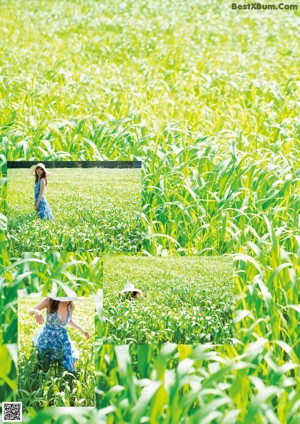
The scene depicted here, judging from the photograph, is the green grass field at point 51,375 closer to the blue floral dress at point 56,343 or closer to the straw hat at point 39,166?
the blue floral dress at point 56,343

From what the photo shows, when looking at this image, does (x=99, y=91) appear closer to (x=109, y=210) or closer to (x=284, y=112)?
(x=284, y=112)

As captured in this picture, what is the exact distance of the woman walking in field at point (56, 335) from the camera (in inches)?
163

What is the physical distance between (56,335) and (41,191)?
98cm

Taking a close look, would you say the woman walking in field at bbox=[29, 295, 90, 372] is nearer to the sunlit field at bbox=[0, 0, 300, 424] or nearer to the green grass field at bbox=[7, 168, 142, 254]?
the sunlit field at bbox=[0, 0, 300, 424]

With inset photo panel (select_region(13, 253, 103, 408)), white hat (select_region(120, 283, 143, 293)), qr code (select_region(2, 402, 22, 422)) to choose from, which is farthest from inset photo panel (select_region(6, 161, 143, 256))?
qr code (select_region(2, 402, 22, 422))

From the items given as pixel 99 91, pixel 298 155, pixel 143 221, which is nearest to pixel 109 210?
pixel 143 221

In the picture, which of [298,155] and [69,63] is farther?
[69,63]

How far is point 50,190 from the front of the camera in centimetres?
487

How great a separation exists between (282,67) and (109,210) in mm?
5021

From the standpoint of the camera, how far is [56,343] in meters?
4.15

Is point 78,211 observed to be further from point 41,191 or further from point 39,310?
point 39,310

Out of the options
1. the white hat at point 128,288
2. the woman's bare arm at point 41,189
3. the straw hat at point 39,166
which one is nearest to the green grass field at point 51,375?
the white hat at point 128,288

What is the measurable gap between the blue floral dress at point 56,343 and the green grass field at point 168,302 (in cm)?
22

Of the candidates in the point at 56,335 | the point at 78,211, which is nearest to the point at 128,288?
the point at 56,335
